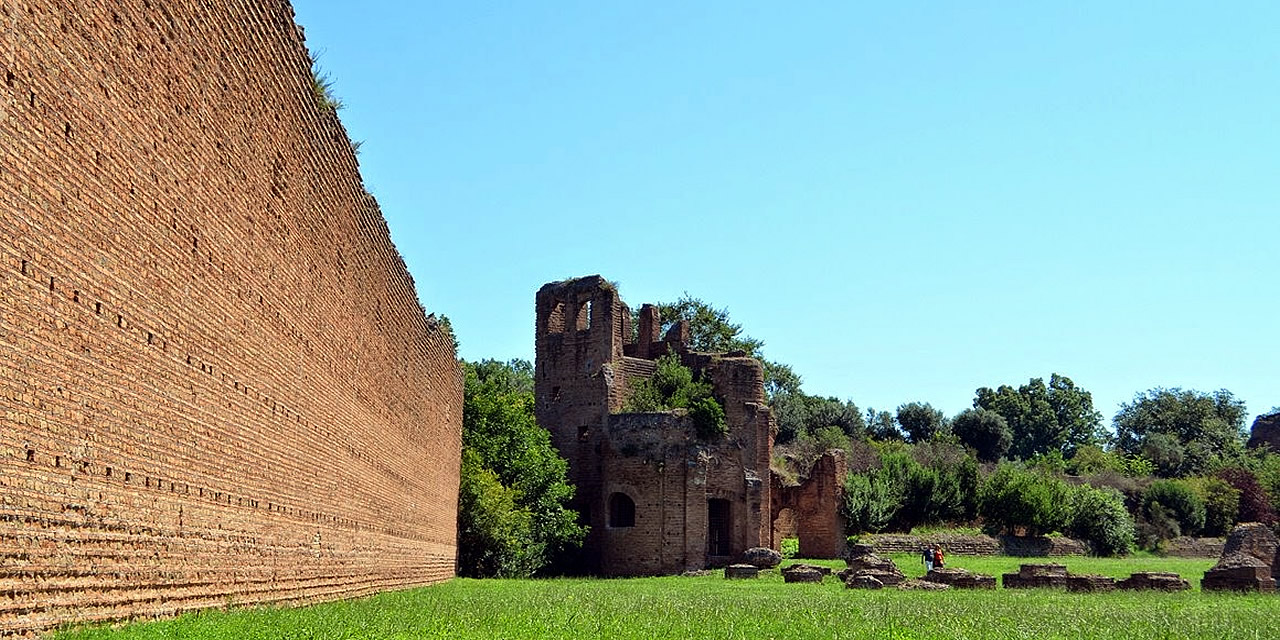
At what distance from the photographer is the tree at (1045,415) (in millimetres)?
85188

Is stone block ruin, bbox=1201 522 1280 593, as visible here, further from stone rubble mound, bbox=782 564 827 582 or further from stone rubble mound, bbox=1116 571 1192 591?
stone rubble mound, bbox=782 564 827 582

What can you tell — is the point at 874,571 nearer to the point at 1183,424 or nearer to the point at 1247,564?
the point at 1247,564

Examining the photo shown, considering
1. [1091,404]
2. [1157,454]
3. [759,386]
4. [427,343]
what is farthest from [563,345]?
[1091,404]

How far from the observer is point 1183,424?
8806 centimetres

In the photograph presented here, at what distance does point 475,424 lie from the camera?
3209 centimetres

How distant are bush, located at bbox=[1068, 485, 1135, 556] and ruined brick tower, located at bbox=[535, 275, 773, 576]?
11806 mm

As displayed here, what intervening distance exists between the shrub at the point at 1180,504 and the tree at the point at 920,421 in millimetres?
27101

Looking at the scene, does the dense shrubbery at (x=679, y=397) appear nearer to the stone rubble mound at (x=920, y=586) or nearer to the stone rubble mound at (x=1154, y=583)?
the stone rubble mound at (x=920, y=586)

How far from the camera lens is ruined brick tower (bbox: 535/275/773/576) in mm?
34219

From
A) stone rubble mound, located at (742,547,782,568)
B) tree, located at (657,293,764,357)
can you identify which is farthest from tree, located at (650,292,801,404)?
stone rubble mound, located at (742,547,782,568)

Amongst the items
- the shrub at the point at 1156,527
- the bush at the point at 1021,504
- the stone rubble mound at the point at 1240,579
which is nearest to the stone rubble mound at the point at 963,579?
the stone rubble mound at the point at 1240,579

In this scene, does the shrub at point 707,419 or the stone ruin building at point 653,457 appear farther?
the shrub at point 707,419

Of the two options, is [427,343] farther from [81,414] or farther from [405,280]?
[81,414]

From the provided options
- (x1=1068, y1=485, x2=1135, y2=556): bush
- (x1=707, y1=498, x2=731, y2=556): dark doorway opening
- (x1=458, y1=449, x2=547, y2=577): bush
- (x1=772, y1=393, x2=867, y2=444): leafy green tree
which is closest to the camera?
(x1=458, y1=449, x2=547, y2=577): bush
